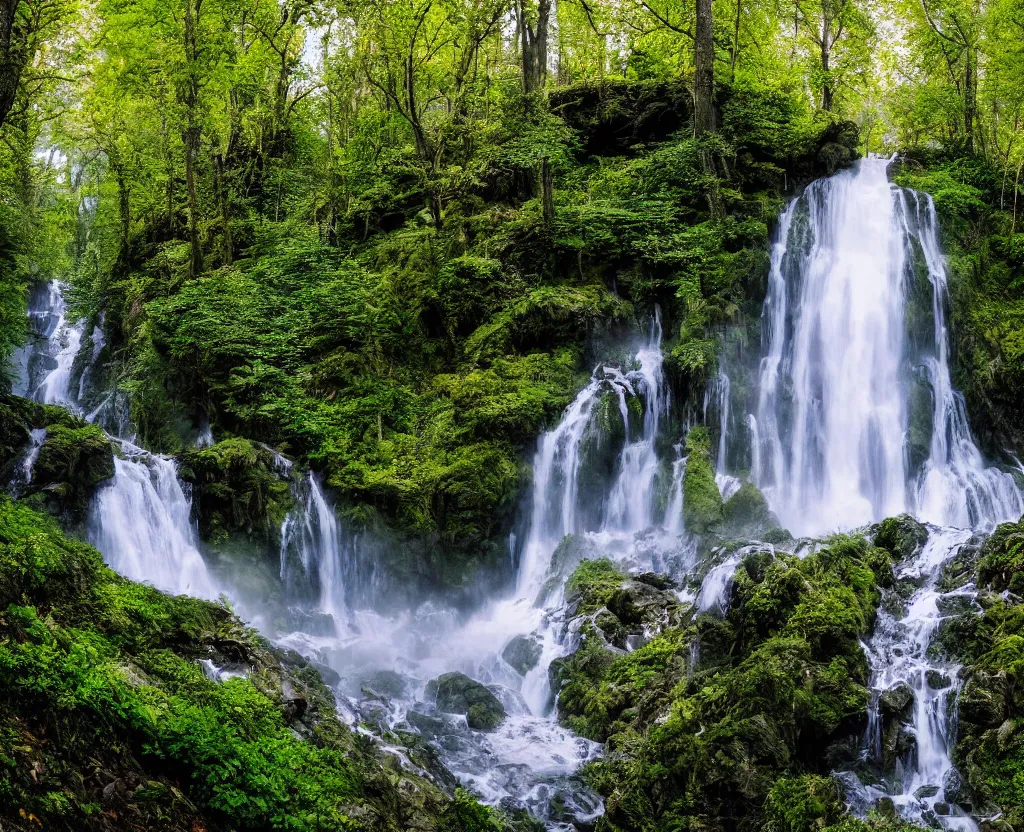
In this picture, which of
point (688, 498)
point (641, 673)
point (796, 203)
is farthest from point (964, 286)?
point (641, 673)

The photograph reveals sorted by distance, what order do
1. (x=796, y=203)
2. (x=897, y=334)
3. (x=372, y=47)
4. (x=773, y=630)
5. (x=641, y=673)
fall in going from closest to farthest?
(x=773, y=630)
(x=641, y=673)
(x=897, y=334)
(x=796, y=203)
(x=372, y=47)

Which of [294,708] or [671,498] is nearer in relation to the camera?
[294,708]

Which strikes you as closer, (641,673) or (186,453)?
(641,673)

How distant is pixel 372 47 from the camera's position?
966 inches

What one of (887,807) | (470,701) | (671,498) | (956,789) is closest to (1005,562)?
(956,789)

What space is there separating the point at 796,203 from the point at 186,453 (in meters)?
15.3

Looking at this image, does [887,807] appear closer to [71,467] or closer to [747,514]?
A: [747,514]

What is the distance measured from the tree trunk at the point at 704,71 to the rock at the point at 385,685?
47.9ft

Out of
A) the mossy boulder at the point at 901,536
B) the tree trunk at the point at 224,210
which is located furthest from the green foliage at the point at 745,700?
the tree trunk at the point at 224,210

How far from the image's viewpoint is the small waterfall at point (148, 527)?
12.9 meters

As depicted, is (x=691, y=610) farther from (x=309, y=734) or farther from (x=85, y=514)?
(x=85, y=514)

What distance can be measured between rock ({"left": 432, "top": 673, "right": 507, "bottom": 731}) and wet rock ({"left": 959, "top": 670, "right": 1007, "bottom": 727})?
18.6ft

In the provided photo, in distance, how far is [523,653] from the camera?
13.0 m

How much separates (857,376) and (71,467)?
15189 mm
